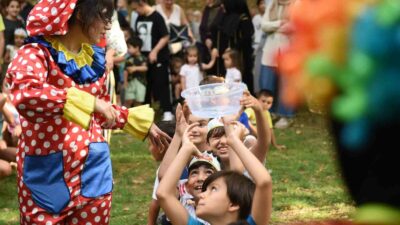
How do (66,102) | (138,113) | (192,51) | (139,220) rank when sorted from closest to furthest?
(66,102) < (138,113) < (139,220) < (192,51)

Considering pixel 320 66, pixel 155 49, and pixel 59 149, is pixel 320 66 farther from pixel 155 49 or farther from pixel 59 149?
pixel 155 49

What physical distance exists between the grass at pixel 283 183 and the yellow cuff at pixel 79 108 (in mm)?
2861

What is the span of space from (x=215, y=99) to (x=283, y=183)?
15.4 feet

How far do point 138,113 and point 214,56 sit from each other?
33.3 ft

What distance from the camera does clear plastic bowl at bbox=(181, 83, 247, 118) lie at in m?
4.82

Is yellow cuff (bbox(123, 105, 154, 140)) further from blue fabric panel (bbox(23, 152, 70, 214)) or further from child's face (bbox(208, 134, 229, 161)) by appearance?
child's face (bbox(208, 134, 229, 161))

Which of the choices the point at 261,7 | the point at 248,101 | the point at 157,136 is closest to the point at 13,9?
the point at 261,7

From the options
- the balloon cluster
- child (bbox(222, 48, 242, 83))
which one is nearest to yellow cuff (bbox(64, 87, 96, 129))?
the balloon cluster

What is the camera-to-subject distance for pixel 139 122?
4.63m

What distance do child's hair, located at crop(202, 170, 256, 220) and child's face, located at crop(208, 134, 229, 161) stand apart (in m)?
1.36

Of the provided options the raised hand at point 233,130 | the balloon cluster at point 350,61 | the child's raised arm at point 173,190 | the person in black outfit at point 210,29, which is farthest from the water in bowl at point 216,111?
the person in black outfit at point 210,29

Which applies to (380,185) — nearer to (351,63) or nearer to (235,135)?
(351,63)

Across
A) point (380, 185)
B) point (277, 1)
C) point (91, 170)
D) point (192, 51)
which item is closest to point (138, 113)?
point (91, 170)

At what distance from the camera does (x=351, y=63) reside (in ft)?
5.53
